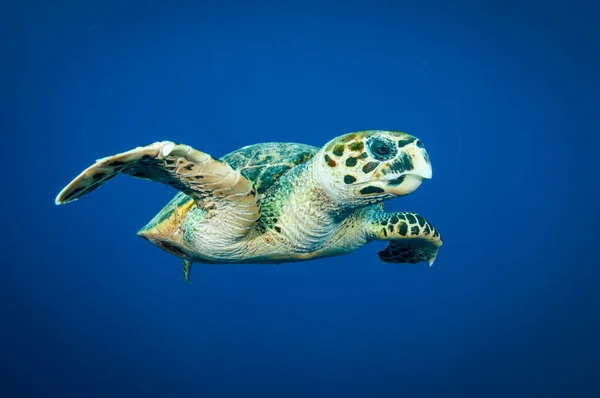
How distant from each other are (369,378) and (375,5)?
959 centimetres

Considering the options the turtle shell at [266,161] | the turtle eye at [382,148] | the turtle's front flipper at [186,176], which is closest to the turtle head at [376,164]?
the turtle eye at [382,148]

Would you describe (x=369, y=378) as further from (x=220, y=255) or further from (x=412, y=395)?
(x=220, y=255)

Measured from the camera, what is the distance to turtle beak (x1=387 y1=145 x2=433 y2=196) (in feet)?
6.82

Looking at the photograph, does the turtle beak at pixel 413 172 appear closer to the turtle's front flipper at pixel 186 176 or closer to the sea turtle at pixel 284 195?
the sea turtle at pixel 284 195

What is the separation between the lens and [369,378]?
1073cm

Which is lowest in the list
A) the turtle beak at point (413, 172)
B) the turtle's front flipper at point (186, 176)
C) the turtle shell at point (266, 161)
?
the turtle's front flipper at point (186, 176)

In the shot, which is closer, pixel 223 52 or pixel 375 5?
pixel 375 5

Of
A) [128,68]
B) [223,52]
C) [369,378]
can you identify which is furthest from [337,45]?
[369,378]

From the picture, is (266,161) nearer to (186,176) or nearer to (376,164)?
(186,176)

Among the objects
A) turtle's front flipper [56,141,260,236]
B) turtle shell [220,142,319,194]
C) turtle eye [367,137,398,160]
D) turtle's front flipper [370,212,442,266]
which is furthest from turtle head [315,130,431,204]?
turtle's front flipper [370,212,442,266]

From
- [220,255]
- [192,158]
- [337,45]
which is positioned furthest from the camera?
[337,45]

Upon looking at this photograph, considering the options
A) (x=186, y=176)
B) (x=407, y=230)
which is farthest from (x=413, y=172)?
(x=186, y=176)

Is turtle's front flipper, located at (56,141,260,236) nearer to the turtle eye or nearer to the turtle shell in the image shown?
the turtle shell

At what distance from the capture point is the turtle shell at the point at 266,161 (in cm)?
290
